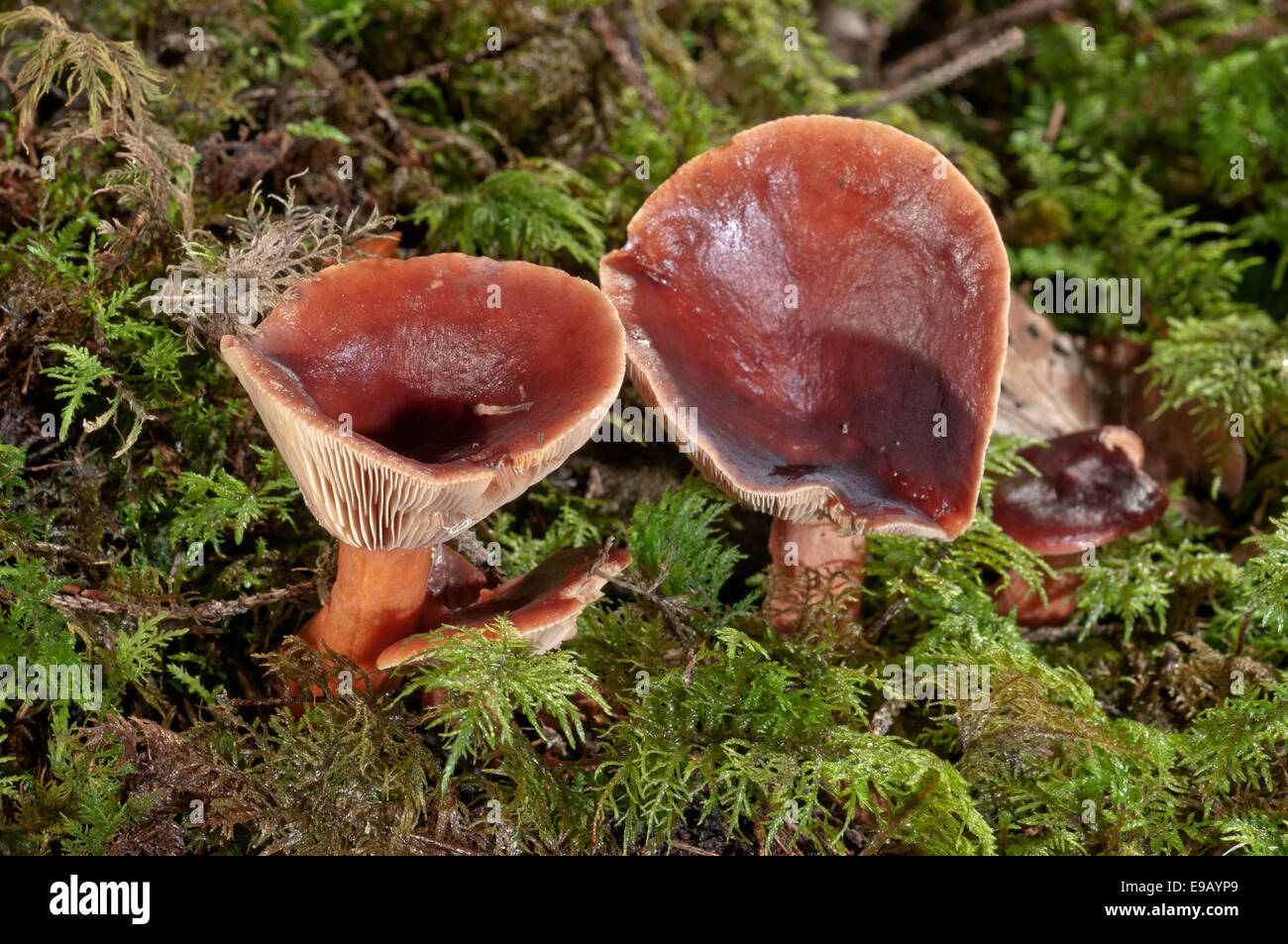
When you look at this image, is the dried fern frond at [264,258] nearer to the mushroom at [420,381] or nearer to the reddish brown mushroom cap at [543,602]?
the mushroom at [420,381]

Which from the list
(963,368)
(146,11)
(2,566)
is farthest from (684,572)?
(146,11)

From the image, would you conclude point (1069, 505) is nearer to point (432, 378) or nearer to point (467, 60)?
point (432, 378)

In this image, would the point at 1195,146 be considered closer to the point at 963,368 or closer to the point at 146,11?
the point at 963,368

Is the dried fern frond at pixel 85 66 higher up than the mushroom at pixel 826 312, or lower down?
higher up

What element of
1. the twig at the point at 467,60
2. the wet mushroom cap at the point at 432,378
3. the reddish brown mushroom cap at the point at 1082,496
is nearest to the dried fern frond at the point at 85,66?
the wet mushroom cap at the point at 432,378

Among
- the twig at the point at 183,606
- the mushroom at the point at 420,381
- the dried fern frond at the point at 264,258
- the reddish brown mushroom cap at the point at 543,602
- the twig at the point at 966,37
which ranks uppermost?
the twig at the point at 966,37

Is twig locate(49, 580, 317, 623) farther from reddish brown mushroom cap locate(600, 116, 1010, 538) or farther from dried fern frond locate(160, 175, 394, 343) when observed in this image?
reddish brown mushroom cap locate(600, 116, 1010, 538)
